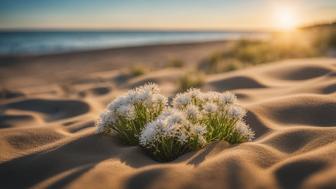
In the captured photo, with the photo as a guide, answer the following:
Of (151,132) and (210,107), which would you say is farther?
(210,107)

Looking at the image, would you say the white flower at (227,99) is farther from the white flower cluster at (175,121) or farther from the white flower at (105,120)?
the white flower at (105,120)

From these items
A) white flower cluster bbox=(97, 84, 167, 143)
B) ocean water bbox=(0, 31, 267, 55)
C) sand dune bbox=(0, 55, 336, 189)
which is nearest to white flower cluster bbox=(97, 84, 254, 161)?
white flower cluster bbox=(97, 84, 167, 143)

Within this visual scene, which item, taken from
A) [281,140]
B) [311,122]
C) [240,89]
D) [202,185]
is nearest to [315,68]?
[240,89]

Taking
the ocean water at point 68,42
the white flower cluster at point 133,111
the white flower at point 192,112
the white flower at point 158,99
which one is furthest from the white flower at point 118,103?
the ocean water at point 68,42

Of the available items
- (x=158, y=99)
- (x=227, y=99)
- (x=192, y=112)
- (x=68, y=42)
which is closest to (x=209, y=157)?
(x=192, y=112)

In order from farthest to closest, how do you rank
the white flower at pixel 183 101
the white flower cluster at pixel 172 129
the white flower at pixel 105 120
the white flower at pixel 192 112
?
1. the white flower at pixel 105 120
2. the white flower at pixel 183 101
3. the white flower at pixel 192 112
4. the white flower cluster at pixel 172 129

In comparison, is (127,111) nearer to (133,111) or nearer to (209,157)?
(133,111)

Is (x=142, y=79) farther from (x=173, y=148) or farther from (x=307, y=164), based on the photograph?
(x=307, y=164)

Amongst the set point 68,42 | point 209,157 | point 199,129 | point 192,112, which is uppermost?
point 192,112

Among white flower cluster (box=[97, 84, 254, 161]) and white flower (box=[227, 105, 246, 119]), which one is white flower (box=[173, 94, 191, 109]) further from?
white flower (box=[227, 105, 246, 119])
